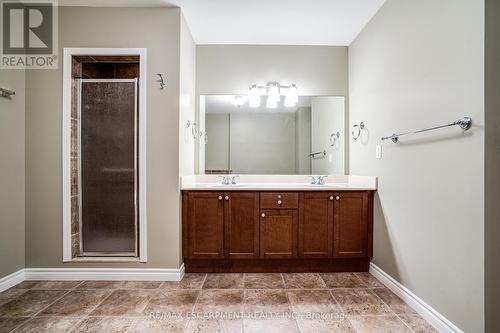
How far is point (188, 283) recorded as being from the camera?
232 cm

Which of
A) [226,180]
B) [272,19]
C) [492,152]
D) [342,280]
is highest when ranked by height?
[272,19]

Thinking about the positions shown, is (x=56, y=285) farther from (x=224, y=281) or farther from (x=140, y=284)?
(x=224, y=281)

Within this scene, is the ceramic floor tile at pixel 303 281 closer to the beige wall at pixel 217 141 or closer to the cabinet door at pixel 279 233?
the cabinet door at pixel 279 233

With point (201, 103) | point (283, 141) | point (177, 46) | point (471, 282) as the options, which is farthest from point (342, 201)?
point (177, 46)

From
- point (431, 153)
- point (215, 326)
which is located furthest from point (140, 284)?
point (431, 153)

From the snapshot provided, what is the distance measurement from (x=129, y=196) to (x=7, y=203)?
92cm

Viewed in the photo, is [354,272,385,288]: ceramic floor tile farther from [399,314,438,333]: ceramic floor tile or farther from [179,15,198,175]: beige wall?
[179,15,198,175]: beige wall

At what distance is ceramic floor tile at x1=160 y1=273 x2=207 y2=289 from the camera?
7.38ft

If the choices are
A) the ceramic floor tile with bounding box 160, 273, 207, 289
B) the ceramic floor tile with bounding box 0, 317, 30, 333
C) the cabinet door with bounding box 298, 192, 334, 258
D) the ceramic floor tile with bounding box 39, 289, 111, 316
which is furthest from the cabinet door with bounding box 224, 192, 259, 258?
the ceramic floor tile with bounding box 0, 317, 30, 333

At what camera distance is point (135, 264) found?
7.77 ft

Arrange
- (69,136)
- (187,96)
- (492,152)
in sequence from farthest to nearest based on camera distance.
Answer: (187,96)
(69,136)
(492,152)

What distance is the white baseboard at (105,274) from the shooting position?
2.35 metres

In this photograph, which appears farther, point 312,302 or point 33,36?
point 33,36

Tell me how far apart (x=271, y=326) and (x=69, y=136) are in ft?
7.44
